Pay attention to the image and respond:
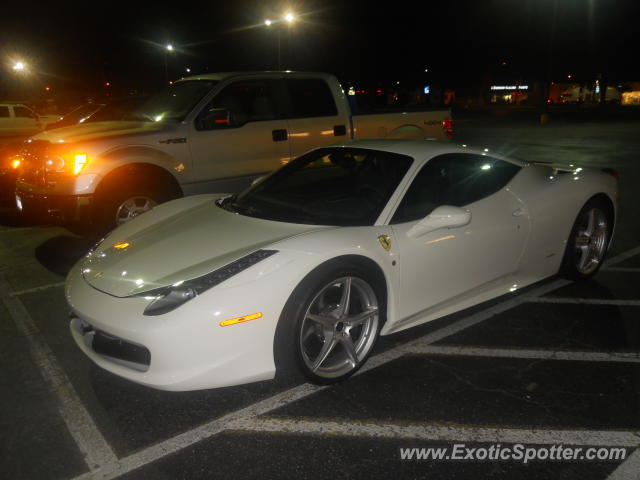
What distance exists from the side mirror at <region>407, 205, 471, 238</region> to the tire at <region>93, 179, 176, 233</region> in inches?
144

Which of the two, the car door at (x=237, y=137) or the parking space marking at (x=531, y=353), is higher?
the car door at (x=237, y=137)

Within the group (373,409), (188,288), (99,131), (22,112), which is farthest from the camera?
(22,112)

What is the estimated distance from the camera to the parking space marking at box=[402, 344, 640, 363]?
11.7 ft

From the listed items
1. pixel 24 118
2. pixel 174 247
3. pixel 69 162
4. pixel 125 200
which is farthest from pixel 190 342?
pixel 24 118

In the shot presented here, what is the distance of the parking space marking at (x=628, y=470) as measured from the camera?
97.0 inches

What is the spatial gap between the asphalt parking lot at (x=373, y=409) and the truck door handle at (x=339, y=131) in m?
3.73

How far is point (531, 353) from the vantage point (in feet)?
12.0

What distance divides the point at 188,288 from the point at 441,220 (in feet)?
5.24

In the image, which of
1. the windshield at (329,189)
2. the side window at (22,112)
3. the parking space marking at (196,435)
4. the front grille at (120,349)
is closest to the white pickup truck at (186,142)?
the windshield at (329,189)

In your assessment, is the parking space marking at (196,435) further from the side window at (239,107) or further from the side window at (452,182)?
the side window at (239,107)

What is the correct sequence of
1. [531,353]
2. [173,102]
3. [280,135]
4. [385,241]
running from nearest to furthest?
[385,241] → [531,353] → [173,102] → [280,135]

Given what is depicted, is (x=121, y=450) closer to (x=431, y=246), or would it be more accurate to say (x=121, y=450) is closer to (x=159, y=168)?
(x=431, y=246)

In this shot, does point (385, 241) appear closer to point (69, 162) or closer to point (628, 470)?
point (628, 470)

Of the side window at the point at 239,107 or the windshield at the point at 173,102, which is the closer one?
the side window at the point at 239,107
